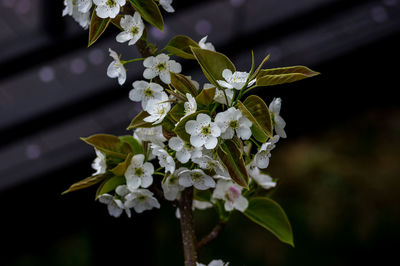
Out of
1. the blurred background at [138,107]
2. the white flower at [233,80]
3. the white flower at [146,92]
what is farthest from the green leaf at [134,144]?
the blurred background at [138,107]

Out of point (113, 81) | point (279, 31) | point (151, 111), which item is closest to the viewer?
point (151, 111)

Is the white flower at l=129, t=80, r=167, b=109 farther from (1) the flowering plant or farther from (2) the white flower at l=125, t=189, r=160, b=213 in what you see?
(2) the white flower at l=125, t=189, r=160, b=213

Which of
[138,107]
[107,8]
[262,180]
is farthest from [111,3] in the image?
[138,107]

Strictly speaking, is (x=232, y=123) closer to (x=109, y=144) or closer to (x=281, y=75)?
(x=281, y=75)

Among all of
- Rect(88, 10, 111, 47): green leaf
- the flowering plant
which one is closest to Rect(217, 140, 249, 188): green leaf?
the flowering plant

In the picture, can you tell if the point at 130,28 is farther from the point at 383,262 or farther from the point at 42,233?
the point at 383,262

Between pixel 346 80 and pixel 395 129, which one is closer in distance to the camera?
pixel 346 80

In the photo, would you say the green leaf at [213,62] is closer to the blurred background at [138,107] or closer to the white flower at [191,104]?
the white flower at [191,104]

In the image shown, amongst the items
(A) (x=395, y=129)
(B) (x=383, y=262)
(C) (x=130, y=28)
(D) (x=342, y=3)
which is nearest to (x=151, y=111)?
(C) (x=130, y=28)
